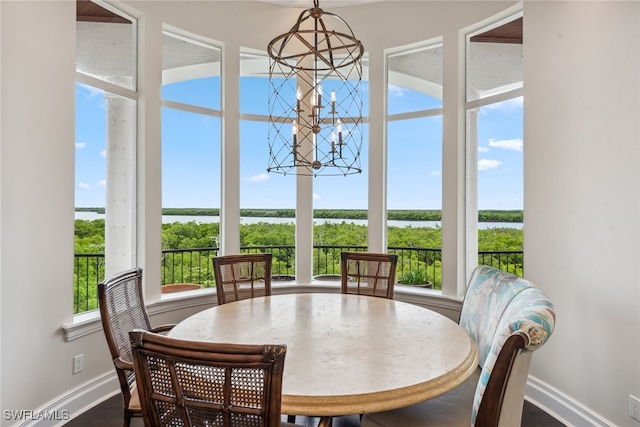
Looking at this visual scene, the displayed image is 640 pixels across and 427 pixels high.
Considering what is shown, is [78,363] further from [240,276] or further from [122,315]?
[240,276]

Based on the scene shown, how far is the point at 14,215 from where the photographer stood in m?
2.13

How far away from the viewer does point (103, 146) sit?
118 inches

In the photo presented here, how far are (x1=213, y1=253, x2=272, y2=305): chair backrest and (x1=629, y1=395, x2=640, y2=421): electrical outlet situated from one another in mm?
2332

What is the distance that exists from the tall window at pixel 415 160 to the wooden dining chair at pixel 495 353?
1.44 m

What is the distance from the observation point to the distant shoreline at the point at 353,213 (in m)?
3.14

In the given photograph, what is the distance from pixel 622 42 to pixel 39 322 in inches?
152

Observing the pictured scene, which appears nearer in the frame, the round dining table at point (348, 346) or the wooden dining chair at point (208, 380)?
the wooden dining chair at point (208, 380)

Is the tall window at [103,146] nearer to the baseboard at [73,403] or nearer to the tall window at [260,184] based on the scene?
the baseboard at [73,403]

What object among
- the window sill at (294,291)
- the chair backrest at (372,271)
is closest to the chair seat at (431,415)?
the chair backrest at (372,271)

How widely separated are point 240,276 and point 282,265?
45.0 inches

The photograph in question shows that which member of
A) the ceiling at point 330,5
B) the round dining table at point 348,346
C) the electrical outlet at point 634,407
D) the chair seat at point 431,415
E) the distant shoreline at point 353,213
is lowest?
the electrical outlet at point 634,407

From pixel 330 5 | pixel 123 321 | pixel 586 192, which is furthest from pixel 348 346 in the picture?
pixel 330 5

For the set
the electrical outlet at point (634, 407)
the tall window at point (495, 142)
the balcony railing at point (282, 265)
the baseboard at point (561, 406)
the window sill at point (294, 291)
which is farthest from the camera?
the window sill at point (294, 291)
